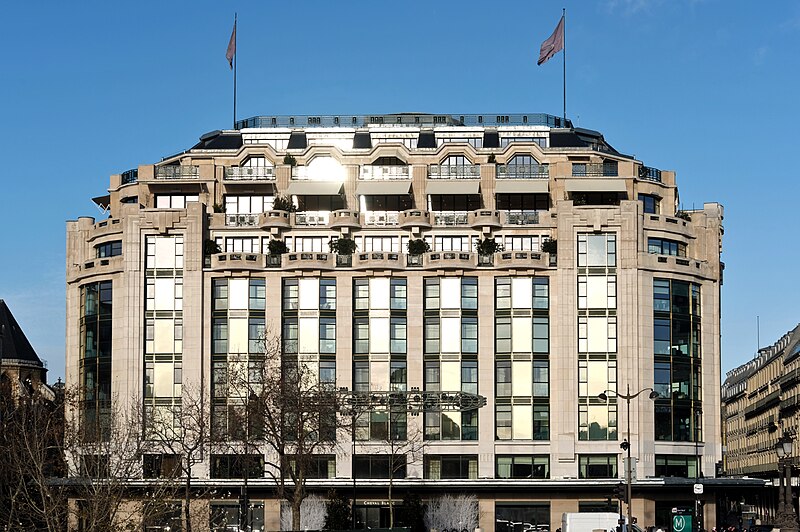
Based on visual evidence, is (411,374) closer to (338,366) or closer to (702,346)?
(338,366)

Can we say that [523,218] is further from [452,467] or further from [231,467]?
[231,467]

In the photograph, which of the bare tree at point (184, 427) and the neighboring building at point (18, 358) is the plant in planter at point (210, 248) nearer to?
the bare tree at point (184, 427)

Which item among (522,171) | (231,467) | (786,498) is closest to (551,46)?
(522,171)

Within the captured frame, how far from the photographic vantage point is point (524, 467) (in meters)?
120

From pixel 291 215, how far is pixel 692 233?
112ft

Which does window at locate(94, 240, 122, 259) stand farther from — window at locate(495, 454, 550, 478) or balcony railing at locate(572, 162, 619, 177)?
balcony railing at locate(572, 162, 619, 177)

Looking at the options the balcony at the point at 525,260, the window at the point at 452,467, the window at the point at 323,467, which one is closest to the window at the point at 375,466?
the window at the point at 323,467

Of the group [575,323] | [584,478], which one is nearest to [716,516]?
[584,478]

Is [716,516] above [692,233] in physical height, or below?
below

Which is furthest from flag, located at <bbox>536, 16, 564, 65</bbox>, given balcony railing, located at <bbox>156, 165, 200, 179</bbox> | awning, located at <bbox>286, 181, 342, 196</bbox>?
balcony railing, located at <bbox>156, 165, 200, 179</bbox>

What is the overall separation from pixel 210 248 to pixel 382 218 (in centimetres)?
1487

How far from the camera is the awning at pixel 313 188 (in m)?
127

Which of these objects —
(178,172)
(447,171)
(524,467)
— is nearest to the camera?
(524,467)

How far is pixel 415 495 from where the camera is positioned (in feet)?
387
